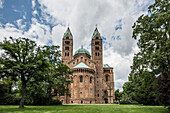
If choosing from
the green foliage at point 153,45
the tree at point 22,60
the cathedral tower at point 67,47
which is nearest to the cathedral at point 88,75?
the cathedral tower at point 67,47

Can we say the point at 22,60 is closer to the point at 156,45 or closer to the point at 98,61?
the point at 156,45

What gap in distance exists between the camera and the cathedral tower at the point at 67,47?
60094 mm

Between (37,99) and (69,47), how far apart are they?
34.9 meters

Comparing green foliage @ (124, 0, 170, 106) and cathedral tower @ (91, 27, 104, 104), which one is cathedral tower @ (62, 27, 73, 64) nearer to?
cathedral tower @ (91, 27, 104, 104)

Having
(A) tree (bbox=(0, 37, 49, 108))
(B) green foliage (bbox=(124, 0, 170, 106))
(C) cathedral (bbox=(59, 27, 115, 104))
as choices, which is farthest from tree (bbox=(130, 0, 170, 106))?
(C) cathedral (bbox=(59, 27, 115, 104))

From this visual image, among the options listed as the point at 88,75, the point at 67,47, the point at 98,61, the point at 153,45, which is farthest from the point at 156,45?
the point at 67,47

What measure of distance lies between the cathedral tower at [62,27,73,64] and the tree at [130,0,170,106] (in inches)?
1708

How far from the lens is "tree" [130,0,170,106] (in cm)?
1346

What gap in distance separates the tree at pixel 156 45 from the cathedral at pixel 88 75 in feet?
88.8

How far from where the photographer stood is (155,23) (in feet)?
53.4

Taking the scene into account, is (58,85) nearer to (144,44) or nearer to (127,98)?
(144,44)

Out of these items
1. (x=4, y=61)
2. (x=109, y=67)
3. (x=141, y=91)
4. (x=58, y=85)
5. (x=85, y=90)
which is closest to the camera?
(x=4, y=61)

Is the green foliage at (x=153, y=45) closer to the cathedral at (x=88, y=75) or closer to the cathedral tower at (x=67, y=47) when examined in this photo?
the cathedral at (x=88, y=75)

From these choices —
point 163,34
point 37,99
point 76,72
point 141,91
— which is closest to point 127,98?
point 141,91
